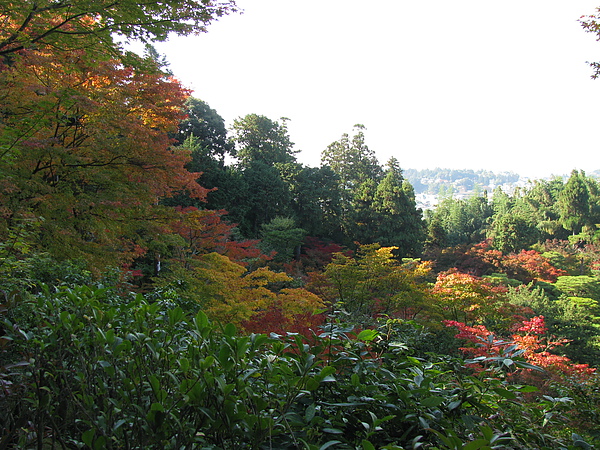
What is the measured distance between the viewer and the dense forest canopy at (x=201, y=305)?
40.4 inches

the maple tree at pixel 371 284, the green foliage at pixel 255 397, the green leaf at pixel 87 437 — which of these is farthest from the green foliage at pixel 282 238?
the green leaf at pixel 87 437

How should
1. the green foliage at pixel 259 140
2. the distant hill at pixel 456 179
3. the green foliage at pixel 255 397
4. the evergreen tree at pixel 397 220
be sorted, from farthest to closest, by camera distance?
the distant hill at pixel 456 179 → the green foliage at pixel 259 140 → the evergreen tree at pixel 397 220 → the green foliage at pixel 255 397

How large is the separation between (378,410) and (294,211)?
16.7m

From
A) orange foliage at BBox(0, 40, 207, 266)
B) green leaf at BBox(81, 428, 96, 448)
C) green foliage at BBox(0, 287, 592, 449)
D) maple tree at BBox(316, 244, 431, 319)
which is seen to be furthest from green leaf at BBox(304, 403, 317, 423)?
maple tree at BBox(316, 244, 431, 319)

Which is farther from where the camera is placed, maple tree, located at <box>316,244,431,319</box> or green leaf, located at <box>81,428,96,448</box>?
maple tree, located at <box>316,244,431,319</box>

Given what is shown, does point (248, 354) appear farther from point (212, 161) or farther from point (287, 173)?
point (287, 173)

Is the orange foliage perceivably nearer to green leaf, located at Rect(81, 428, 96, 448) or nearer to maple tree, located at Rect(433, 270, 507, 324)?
green leaf, located at Rect(81, 428, 96, 448)

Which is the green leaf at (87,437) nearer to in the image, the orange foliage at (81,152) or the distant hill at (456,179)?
the orange foliage at (81,152)

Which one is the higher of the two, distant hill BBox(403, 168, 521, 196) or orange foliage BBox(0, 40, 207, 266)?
distant hill BBox(403, 168, 521, 196)

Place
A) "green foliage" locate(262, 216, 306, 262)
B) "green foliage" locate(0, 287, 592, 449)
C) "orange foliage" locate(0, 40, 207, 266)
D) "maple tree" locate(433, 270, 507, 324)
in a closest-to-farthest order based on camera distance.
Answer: "green foliage" locate(0, 287, 592, 449), "orange foliage" locate(0, 40, 207, 266), "maple tree" locate(433, 270, 507, 324), "green foliage" locate(262, 216, 306, 262)

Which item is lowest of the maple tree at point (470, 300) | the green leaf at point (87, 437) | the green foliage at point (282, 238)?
the maple tree at point (470, 300)

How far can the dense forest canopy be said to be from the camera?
103cm

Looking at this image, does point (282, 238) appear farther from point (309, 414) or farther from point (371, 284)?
point (309, 414)

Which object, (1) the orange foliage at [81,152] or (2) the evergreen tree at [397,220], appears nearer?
(1) the orange foliage at [81,152]
